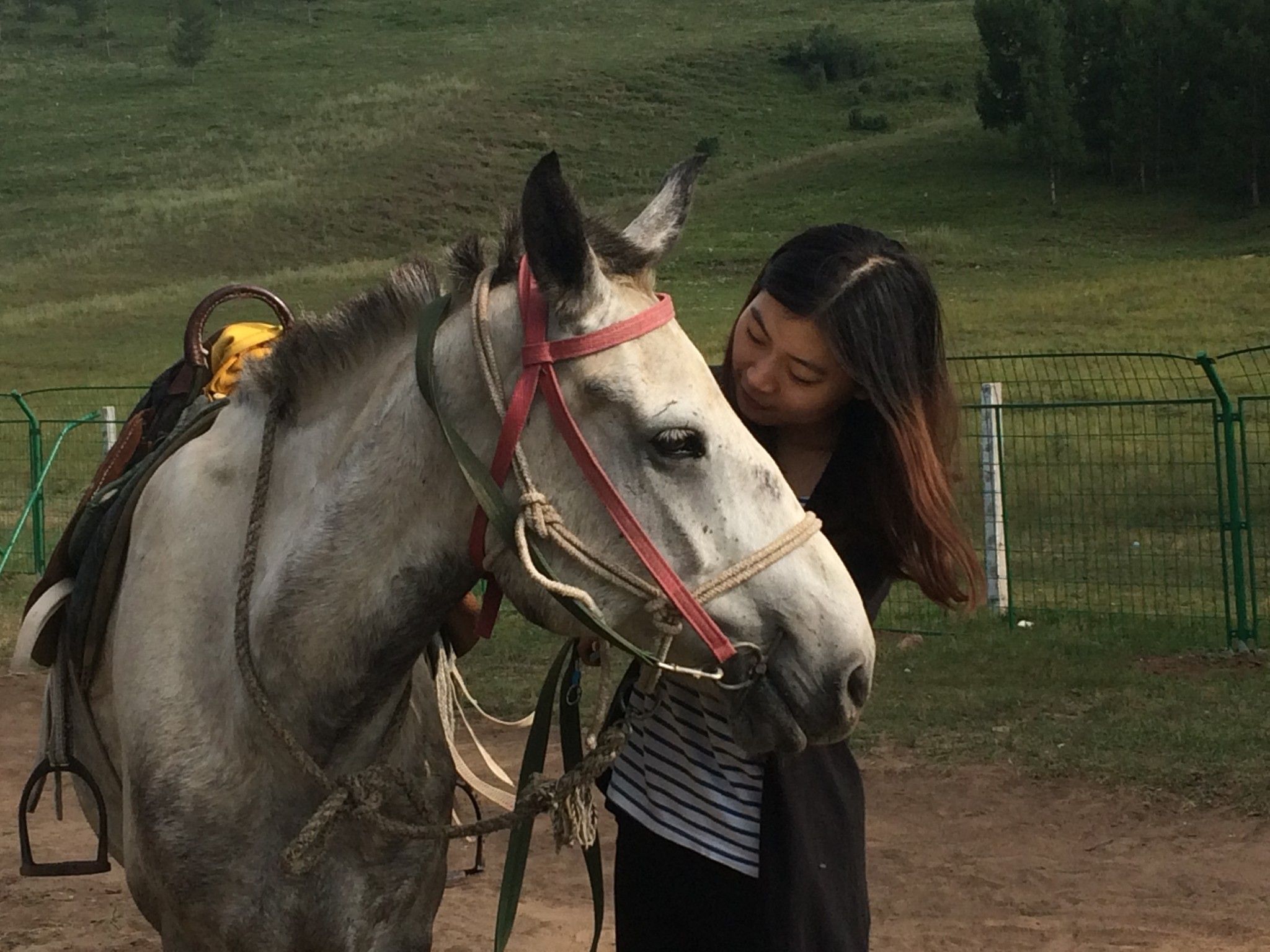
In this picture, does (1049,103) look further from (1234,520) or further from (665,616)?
(665,616)

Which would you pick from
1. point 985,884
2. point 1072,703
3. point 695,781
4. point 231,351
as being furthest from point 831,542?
point 1072,703

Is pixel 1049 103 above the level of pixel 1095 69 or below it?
below

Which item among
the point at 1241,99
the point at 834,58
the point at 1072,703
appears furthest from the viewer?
the point at 834,58

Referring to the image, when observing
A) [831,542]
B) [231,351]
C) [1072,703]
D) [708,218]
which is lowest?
[708,218]

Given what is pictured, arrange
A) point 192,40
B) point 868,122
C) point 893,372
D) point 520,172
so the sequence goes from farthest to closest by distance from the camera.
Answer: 1. point 192,40
2. point 868,122
3. point 520,172
4. point 893,372

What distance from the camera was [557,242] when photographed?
2172mm

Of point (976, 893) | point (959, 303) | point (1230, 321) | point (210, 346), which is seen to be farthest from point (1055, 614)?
point (959, 303)

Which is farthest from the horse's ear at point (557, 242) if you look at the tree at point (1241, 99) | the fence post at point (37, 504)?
the tree at point (1241, 99)

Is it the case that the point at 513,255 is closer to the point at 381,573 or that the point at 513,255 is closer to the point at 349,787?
the point at 381,573

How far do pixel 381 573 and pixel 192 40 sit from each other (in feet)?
255

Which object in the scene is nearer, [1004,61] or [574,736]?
[574,736]

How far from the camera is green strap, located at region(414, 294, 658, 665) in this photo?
2223mm

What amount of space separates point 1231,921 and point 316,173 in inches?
1911

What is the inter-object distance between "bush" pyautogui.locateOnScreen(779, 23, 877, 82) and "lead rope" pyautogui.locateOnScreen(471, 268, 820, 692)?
62.8 meters
